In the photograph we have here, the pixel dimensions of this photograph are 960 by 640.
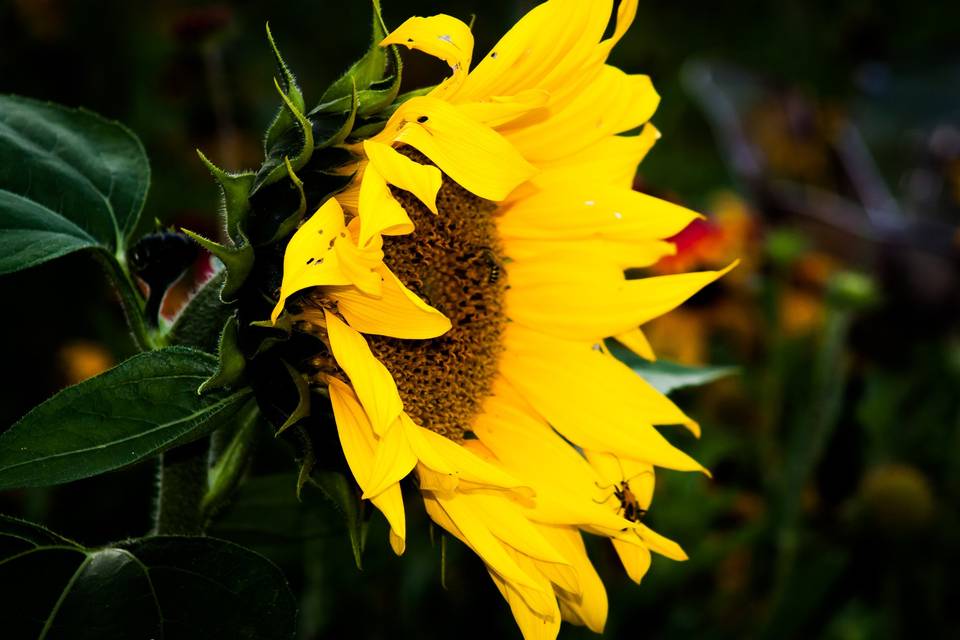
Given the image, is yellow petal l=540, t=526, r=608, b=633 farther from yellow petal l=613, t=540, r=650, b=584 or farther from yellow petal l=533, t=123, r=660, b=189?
yellow petal l=533, t=123, r=660, b=189

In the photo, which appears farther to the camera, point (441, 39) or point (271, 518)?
point (271, 518)

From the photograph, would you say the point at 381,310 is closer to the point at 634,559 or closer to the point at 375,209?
the point at 375,209

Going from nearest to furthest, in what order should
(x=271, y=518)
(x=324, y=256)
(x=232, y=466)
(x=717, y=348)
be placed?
1. (x=324, y=256)
2. (x=232, y=466)
3. (x=271, y=518)
4. (x=717, y=348)

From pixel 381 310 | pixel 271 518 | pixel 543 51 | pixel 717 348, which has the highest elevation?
pixel 543 51

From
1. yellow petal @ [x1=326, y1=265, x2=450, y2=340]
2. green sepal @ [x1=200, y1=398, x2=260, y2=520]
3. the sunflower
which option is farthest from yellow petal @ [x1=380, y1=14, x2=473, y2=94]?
green sepal @ [x1=200, y1=398, x2=260, y2=520]

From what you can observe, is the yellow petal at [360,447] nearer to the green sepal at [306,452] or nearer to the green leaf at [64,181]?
the green sepal at [306,452]

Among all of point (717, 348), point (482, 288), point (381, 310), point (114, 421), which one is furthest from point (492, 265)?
point (717, 348)

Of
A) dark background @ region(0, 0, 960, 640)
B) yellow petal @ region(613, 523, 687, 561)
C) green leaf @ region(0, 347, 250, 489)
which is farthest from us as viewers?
dark background @ region(0, 0, 960, 640)
